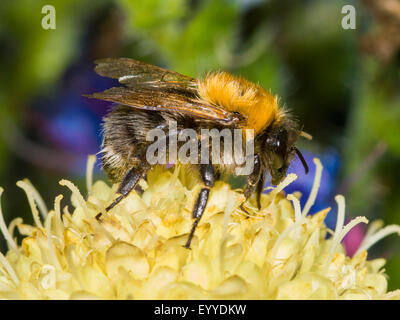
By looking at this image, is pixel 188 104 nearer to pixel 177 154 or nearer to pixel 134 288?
pixel 177 154

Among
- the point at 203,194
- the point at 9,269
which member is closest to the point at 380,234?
the point at 203,194

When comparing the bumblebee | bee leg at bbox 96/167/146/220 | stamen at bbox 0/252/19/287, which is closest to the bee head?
the bumblebee

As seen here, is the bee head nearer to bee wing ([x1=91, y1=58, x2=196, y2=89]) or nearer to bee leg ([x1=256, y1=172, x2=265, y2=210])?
bee leg ([x1=256, y1=172, x2=265, y2=210])

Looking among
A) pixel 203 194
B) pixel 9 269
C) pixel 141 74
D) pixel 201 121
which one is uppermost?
pixel 141 74

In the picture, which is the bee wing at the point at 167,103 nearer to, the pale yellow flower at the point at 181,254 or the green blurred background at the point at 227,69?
the pale yellow flower at the point at 181,254

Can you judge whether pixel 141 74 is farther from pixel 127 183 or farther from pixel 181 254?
pixel 181 254
